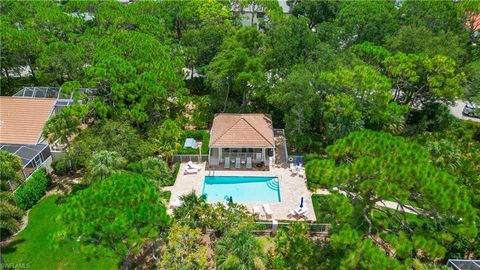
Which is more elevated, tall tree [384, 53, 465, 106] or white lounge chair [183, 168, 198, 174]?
tall tree [384, 53, 465, 106]

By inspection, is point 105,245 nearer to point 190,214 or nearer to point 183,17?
point 190,214

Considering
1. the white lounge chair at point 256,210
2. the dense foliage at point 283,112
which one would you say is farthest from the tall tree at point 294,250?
the white lounge chair at point 256,210

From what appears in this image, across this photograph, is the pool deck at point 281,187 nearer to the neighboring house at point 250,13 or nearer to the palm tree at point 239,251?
the palm tree at point 239,251

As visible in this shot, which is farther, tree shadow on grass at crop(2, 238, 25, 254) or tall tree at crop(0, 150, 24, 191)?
tree shadow on grass at crop(2, 238, 25, 254)

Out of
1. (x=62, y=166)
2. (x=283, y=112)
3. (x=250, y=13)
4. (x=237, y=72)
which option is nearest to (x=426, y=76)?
(x=283, y=112)

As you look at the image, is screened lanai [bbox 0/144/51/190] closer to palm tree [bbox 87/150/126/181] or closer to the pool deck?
palm tree [bbox 87/150/126/181]

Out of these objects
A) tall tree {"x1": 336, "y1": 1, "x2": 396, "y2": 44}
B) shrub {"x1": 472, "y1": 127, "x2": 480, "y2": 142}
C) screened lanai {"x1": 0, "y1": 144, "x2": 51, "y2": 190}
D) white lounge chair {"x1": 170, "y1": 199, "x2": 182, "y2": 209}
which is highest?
tall tree {"x1": 336, "y1": 1, "x2": 396, "y2": 44}

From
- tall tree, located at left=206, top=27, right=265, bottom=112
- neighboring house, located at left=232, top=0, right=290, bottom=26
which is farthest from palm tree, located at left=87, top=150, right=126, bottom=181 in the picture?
neighboring house, located at left=232, top=0, right=290, bottom=26
